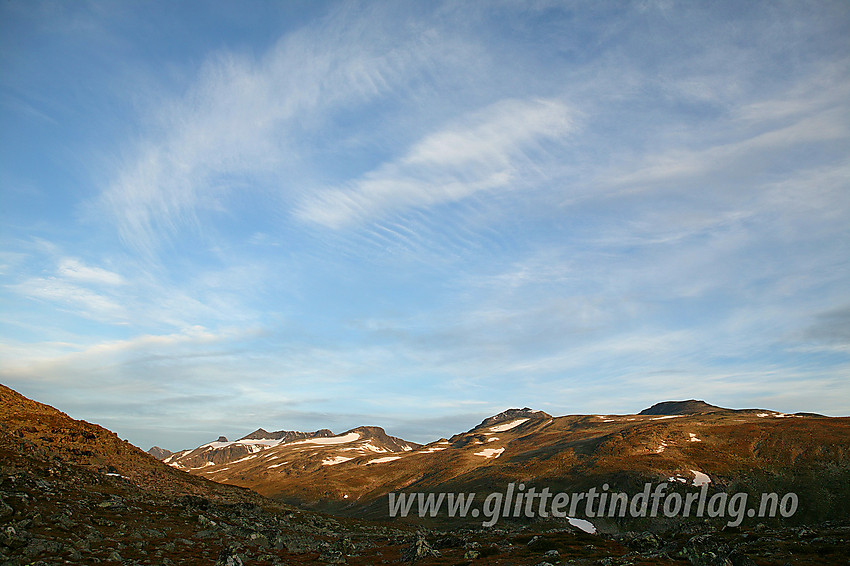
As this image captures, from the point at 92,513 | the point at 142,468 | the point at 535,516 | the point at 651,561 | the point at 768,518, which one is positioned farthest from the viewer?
the point at 535,516

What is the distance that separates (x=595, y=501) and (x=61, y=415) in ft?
455

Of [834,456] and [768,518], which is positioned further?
[834,456]

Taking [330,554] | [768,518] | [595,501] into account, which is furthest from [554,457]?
[330,554]

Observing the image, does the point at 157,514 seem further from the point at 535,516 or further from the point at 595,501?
the point at 595,501

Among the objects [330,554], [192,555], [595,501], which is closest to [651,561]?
[330,554]

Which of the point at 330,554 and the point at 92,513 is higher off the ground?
the point at 92,513

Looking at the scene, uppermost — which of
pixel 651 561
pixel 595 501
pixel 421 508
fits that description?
pixel 651 561

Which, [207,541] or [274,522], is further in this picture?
[274,522]

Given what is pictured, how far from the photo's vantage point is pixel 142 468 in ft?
272

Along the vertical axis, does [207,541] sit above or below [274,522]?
above

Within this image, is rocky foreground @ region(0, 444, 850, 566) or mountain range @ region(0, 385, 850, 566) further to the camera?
mountain range @ region(0, 385, 850, 566)

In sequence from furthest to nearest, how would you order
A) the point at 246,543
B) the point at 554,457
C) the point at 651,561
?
the point at 554,457 < the point at 246,543 < the point at 651,561

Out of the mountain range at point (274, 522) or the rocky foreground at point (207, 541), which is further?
the mountain range at point (274, 522)

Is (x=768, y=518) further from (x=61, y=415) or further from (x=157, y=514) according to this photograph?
(x=61, y=415)
